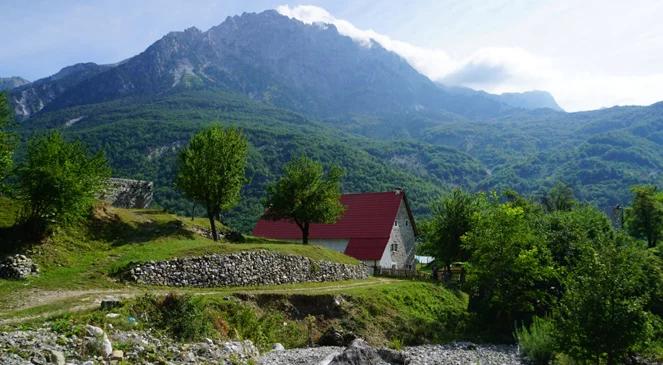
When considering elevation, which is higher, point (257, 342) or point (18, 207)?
point (18, 207)

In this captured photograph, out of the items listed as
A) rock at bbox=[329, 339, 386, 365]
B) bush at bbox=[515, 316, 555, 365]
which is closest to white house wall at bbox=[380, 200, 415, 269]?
bush at bbox=[515, 316, 555, 365]

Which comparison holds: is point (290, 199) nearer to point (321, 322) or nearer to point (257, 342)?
point (321, 322)

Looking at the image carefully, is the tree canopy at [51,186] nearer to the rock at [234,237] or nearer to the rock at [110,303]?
the rock at [110,303]

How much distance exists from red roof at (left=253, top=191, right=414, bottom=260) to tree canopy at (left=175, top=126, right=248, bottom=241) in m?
20.3

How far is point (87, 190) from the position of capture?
95.3 ft

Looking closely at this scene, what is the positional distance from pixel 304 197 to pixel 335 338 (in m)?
24.9

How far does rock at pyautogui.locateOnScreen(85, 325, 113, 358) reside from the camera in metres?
16.2

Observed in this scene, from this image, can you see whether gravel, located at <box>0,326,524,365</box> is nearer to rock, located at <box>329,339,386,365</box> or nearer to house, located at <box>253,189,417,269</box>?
rock, located at <box>329,339,386,365</box>

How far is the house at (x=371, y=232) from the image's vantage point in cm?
5838

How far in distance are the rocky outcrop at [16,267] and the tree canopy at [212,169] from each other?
15.6 m

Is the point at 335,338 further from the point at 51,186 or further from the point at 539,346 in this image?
the point at 51,186

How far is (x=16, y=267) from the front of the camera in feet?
80.4

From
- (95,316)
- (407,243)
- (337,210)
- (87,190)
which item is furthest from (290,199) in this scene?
(95,316)

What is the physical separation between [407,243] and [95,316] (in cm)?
4897
